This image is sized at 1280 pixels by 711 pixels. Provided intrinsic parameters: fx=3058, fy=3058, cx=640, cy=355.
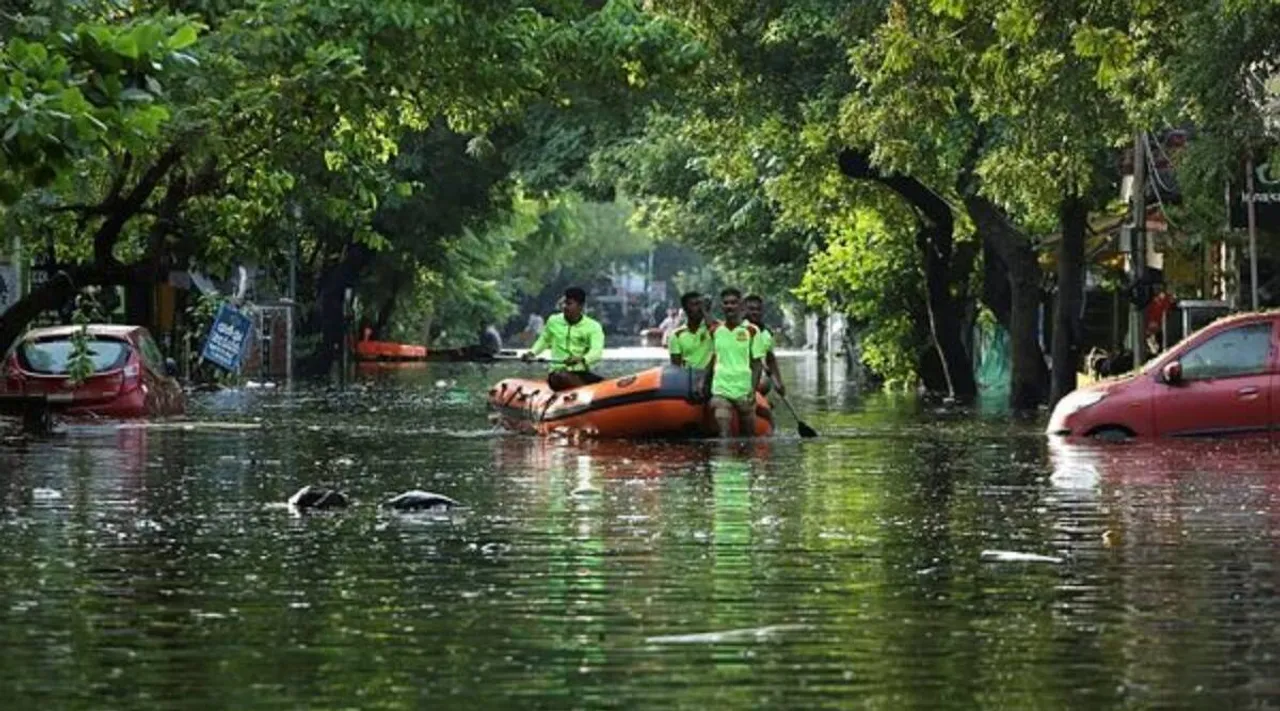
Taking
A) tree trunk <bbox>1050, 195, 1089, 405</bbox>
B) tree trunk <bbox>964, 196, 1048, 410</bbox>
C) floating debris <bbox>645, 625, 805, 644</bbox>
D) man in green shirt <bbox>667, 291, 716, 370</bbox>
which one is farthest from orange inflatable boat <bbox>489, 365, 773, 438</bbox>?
floating debris <bbox>645, 625, 805, 644</bbox>

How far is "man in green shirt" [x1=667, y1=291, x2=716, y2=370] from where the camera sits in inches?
1202

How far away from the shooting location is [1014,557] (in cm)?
1622

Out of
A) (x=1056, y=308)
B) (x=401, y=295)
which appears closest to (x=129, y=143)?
(x=1056, y=308)

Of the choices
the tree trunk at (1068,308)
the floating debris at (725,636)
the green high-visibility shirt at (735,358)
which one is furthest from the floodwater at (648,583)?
the tree trunk at (1068,308)

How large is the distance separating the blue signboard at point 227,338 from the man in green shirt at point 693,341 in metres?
20.7

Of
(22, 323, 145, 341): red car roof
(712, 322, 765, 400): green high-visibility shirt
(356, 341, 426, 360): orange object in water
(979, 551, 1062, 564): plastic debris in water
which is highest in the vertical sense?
(356, 341, 426, 360): orange object in water

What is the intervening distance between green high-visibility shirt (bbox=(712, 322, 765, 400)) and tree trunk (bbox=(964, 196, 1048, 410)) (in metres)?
12.8

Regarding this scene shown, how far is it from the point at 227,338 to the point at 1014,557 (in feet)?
119

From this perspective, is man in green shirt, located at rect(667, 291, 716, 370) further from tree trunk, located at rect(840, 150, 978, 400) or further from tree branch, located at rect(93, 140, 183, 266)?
tree trunk, located at rect(840, 150, 978, 400)

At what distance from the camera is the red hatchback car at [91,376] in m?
34.1

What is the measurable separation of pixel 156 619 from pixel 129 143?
2216mm

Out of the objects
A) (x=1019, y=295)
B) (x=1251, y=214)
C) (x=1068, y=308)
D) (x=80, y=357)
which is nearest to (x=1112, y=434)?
(x=1251, y=214)

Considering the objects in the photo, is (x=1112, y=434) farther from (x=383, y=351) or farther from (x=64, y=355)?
(x=383, y=351)

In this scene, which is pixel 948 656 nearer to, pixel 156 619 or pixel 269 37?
pixel 156 619
